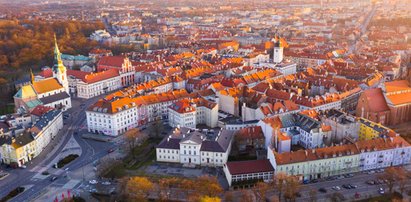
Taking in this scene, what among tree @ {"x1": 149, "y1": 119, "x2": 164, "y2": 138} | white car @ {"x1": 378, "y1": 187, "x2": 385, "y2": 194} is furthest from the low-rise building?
tree @ {"x1": 149, "y1": 119, "x2": 164, "y2": 138}

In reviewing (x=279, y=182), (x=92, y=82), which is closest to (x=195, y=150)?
(x=279, y=182)

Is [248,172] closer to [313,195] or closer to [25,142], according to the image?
[313,195]

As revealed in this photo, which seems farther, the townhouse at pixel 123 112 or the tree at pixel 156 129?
the townhouse at pixel 123 112

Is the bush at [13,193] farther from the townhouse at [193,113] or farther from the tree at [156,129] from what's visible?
the townhouse at [193,113]

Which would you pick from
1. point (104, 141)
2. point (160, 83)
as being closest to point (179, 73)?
point (160, 83)

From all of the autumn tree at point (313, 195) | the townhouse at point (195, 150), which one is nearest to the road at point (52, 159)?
the townhouse at point (195, 150)

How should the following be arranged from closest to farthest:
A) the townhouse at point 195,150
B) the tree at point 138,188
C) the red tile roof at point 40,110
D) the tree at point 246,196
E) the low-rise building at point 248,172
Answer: the tree at point 246,196
the tree at point 138,188
the low-rise building at point 248,172
the townhouse at point 195,150
the red tile roof at point 40,110
